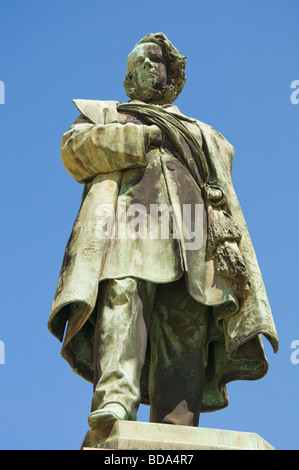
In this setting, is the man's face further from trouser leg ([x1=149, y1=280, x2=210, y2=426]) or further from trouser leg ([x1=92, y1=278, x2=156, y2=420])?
trouser leg ([x1=92, y1=278, x2=156, y2=420])

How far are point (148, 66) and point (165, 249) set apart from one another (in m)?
1.89

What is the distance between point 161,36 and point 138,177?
1.54 m

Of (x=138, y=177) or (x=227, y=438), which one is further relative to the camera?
(x=138, y=177)

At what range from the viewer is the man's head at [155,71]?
887cm

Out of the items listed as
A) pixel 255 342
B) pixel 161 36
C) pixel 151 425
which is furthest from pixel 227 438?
pixel 161 36

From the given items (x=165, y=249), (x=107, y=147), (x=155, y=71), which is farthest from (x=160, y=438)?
(x=155, y=71)

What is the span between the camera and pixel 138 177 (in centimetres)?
821

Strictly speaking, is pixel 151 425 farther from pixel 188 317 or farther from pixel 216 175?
pixel 216 175

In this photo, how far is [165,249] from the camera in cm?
781

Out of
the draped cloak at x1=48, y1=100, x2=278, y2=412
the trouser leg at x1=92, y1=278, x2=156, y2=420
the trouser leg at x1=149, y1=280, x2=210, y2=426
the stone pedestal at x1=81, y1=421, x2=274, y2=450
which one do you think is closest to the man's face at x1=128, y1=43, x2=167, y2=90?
the draped cloak at x1=48, y1=100, x2=278, y2=412

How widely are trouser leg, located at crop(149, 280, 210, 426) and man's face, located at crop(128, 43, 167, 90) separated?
6.25 feet

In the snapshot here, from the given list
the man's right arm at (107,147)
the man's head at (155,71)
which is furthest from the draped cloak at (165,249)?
the man's head at (155,71)

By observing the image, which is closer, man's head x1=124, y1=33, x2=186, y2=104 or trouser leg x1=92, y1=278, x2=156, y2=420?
trouser leg x1=92, y1=278, x2=156, y2=420

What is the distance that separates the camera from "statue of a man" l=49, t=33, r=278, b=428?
24.8 ft
